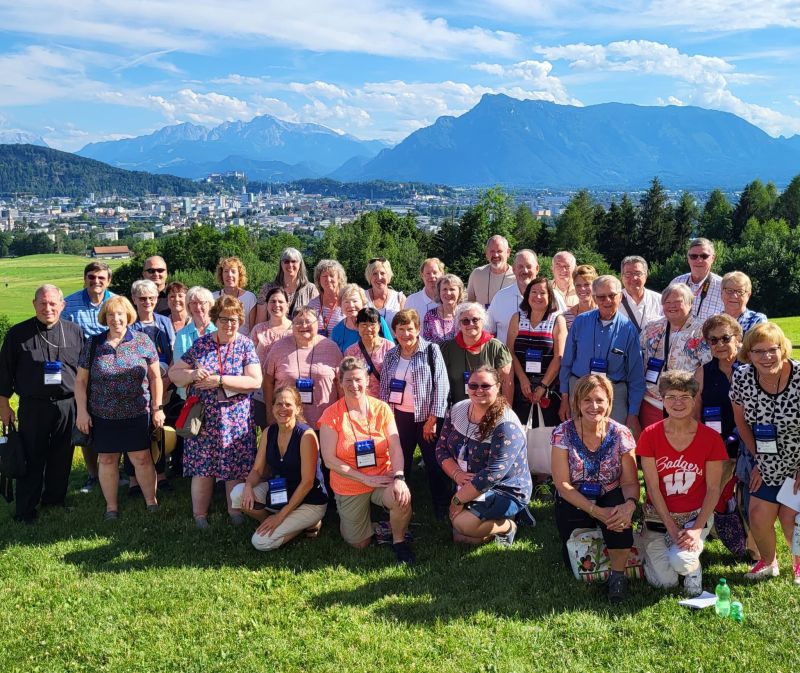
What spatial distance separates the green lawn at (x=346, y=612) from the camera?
4.11 metres

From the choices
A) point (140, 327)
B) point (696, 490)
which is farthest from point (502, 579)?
point (140, 327)

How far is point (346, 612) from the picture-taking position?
4656 mm

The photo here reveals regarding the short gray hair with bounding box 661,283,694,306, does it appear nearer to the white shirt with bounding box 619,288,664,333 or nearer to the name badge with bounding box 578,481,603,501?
the white shirt with bounding box 619,288,664,333

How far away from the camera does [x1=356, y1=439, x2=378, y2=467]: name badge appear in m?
5.54

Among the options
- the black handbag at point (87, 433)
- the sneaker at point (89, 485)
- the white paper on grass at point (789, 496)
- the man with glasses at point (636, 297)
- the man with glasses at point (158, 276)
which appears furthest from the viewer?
the man with glasses at point (158, 276)

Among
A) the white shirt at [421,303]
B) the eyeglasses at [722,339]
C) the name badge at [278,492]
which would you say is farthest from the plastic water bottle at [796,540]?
the white shirt at [421,303]

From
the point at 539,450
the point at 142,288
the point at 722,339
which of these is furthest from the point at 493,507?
the point at 142,288

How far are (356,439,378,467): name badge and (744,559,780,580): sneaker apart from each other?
2.93 meters

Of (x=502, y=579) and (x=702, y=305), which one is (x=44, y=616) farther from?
(x=702, y=305)

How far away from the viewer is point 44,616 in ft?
15.4

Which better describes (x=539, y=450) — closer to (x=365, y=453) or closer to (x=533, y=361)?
(x=533, y=361)

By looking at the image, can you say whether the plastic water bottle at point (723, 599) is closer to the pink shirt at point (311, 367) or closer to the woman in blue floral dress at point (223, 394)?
the pink shirt at point (311, 367)

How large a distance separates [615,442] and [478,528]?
1.33m

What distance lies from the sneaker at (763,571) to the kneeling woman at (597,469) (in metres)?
0.89
